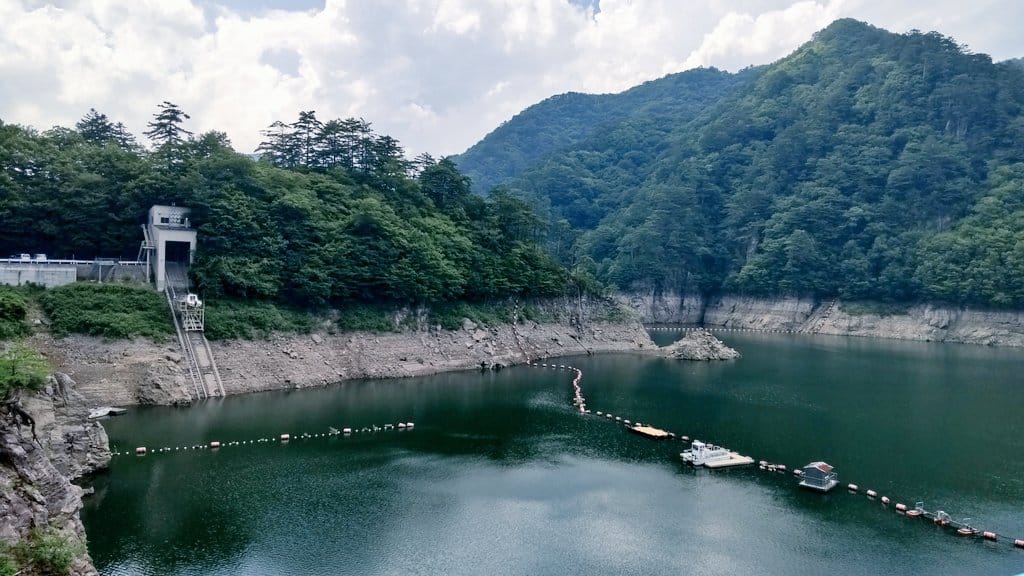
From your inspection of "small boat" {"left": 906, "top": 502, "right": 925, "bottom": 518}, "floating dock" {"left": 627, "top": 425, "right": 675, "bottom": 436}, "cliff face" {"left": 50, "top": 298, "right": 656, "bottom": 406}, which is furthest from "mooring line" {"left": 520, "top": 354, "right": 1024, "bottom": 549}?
→ "cliff face" {"left": 50, "top": 298, "right": 656, "bottom": 406}

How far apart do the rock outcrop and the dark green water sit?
723 inches

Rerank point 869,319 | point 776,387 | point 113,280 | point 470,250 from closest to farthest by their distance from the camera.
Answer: point 113,280 → point 776,387 → point 470,250 → point 869,319

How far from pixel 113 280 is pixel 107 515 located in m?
27.4

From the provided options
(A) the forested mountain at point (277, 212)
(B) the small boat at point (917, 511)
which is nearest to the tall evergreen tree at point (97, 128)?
(A) the forested mountain at point (277, 212)

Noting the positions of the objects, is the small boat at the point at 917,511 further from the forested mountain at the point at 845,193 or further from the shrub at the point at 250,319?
the forested mountain at the point at 845,193

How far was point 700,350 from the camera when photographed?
2938 inches

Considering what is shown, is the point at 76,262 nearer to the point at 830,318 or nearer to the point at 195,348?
the point at 195,348

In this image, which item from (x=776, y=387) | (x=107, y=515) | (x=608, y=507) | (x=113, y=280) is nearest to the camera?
(x=107, y=515)

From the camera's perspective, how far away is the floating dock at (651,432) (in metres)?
42.2

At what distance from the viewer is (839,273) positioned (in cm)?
11400

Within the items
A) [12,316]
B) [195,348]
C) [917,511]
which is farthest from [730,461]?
[12,316]

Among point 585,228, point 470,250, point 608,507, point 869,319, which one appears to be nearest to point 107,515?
point 608,507

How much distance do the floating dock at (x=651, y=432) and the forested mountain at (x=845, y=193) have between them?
250 ft

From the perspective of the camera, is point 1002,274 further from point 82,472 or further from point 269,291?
point 82,472
